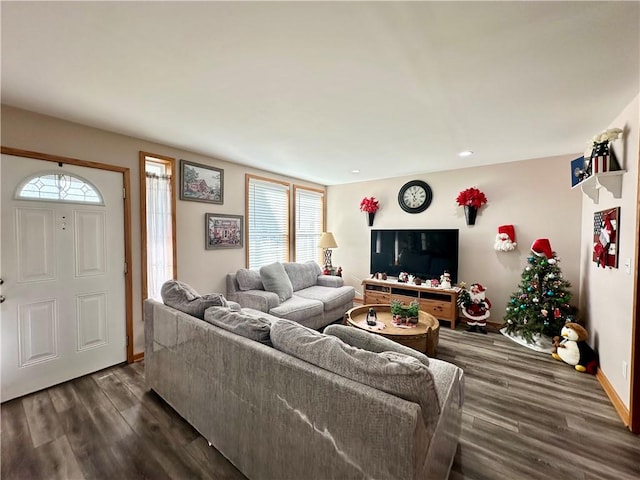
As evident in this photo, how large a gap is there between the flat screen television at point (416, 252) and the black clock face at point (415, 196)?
0.48m

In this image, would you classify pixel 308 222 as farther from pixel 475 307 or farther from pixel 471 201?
pixel 475 307

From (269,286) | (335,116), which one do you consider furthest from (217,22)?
(269,286)

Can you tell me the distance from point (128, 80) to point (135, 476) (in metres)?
2.40

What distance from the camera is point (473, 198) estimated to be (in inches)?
155

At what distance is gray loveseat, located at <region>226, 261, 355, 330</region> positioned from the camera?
3316 mm

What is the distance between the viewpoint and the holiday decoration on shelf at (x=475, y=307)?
12.2 feet

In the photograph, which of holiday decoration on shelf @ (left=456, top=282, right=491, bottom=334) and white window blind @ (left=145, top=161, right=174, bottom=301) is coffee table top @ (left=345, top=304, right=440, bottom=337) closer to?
holiday decoration on shelf @ (left=456, top=282, right=491, bottom=334)

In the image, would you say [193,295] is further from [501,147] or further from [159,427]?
[501,147]

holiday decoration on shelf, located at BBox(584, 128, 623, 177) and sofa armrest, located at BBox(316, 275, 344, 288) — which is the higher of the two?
holiday decoration on shelf, located at BBox(584, 128, 623, 177)

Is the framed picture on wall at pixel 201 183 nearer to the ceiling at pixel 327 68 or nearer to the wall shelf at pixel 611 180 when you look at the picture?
the ceiling at pixel 327 68

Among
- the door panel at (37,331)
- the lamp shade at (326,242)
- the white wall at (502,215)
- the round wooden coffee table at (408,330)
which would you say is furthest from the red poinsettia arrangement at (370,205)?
the door panel at (37,331)

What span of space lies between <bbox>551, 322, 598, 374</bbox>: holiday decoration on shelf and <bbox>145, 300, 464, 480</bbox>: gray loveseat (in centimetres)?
200

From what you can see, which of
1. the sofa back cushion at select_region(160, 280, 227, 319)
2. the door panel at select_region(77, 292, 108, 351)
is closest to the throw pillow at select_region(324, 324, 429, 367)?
the sofa back cushion at select_region(160, 280, 227, 319)

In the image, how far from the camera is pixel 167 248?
315 centimetres
